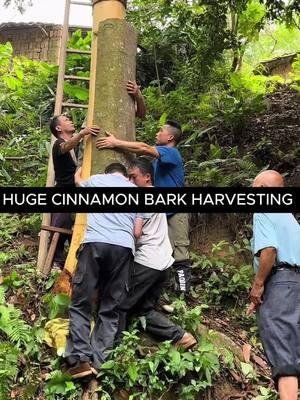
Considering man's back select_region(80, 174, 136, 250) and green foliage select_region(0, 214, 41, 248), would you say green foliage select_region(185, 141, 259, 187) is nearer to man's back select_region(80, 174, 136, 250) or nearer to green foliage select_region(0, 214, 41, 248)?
green foliage select_region(0, 214, 41, 248)

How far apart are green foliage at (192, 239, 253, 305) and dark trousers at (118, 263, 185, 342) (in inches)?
57.9

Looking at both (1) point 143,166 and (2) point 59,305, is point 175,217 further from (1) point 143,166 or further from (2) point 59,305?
(2) point 59,305

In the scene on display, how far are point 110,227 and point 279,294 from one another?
1565 millimetres

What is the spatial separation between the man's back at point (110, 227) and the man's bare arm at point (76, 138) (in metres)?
0.69

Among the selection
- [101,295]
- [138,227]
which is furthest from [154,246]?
[101,295]

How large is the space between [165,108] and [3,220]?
4.32 m

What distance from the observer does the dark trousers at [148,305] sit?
4.63 meters

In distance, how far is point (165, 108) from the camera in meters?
10.4

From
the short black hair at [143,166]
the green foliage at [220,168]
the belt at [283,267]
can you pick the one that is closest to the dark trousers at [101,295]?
the short black hair at [143,166]

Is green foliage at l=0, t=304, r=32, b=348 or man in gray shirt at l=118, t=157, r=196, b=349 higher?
man in gray shirt at l=118, t=157, r=196, b=349

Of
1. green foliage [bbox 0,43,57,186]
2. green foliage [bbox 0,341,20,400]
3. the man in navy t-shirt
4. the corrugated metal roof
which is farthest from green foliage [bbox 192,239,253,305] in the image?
the corrugated metal roof

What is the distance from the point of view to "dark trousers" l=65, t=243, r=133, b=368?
4324 mm

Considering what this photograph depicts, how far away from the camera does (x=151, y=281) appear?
478 centimetres

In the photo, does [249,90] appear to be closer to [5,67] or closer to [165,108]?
[165,108]
